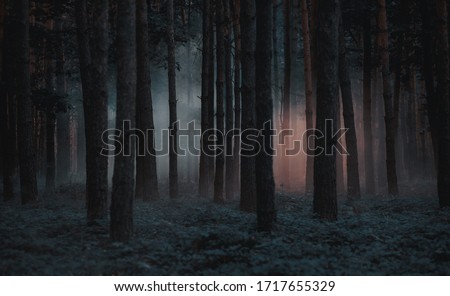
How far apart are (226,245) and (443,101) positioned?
7.13 m

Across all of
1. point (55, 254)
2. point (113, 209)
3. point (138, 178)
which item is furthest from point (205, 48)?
point (55, 254)

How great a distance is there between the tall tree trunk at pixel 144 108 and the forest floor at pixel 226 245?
9.04 feet

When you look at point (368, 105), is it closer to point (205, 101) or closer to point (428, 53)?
point (428, 53)

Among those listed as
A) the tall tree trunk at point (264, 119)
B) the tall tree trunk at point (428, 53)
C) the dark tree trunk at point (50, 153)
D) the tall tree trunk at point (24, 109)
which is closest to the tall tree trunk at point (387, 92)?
the tall tree trunk at point (428, 53)

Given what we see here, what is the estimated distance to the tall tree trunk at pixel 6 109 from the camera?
13.5m

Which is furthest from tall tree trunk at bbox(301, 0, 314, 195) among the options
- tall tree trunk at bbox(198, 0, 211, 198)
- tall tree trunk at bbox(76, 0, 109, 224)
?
tall tree trunk at bbox(76, 0, 109, 224)

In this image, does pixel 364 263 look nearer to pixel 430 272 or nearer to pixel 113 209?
pixel 430 272

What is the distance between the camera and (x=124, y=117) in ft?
23.9

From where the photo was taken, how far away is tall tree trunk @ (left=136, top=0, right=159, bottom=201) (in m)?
12.5

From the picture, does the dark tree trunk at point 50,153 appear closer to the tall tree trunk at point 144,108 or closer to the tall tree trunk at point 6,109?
the tall tree trunk at point 6,109

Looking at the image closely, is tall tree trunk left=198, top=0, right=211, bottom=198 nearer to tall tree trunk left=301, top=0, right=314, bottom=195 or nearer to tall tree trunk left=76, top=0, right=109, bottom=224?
tall tree trunk left=301, top=0, right=314, bottom=195

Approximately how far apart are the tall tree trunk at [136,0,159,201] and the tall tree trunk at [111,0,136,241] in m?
5.25

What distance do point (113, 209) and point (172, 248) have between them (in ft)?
4.17

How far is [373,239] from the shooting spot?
7.73 m
